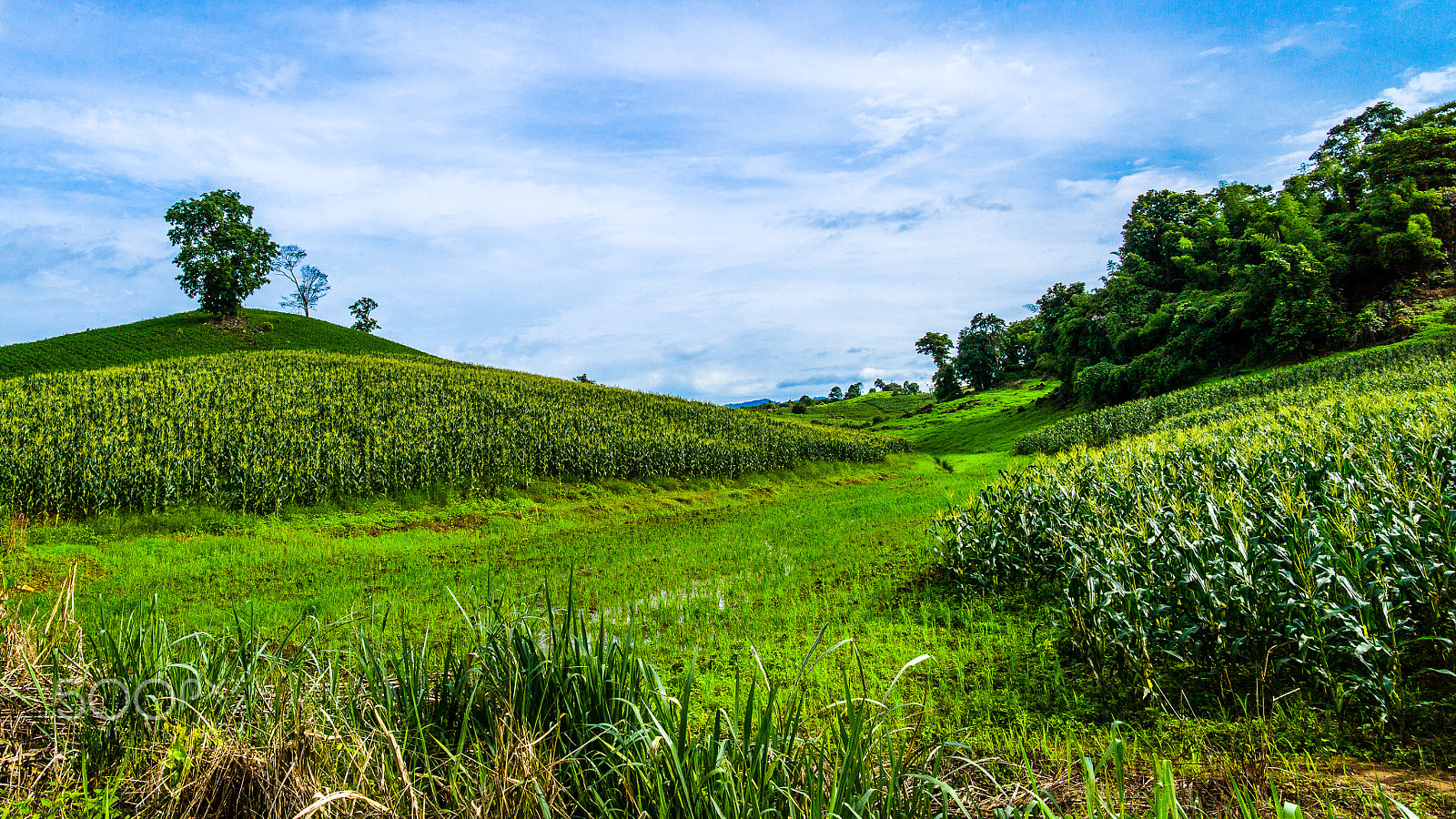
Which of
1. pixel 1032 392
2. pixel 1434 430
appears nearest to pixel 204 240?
pixel 1434 430

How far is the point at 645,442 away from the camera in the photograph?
23.8 m

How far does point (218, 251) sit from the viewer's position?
53.2 m

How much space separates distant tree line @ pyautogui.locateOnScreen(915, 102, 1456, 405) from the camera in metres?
36.0

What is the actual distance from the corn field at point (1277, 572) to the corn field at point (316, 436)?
1523 centimetres

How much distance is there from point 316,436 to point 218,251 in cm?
4828

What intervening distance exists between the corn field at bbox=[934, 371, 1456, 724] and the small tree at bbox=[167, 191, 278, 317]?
6417 centimetres

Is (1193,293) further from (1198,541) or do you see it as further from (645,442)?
(1198,541)

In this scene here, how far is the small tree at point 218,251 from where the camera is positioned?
51.4 meters

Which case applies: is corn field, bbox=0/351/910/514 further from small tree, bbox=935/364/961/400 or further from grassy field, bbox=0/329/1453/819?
small tree, bbox=935/364/961/400

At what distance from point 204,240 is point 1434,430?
70.5m

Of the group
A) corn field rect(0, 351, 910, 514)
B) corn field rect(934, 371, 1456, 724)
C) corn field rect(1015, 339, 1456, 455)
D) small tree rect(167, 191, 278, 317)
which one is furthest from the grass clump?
small tree rect(167, 191, 278, 317)

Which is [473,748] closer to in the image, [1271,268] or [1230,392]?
[1230,392]

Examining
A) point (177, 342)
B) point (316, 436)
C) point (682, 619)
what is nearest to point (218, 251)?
point (177, 342)

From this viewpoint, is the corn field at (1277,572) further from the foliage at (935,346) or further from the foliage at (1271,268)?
the foliage at (935,346)
